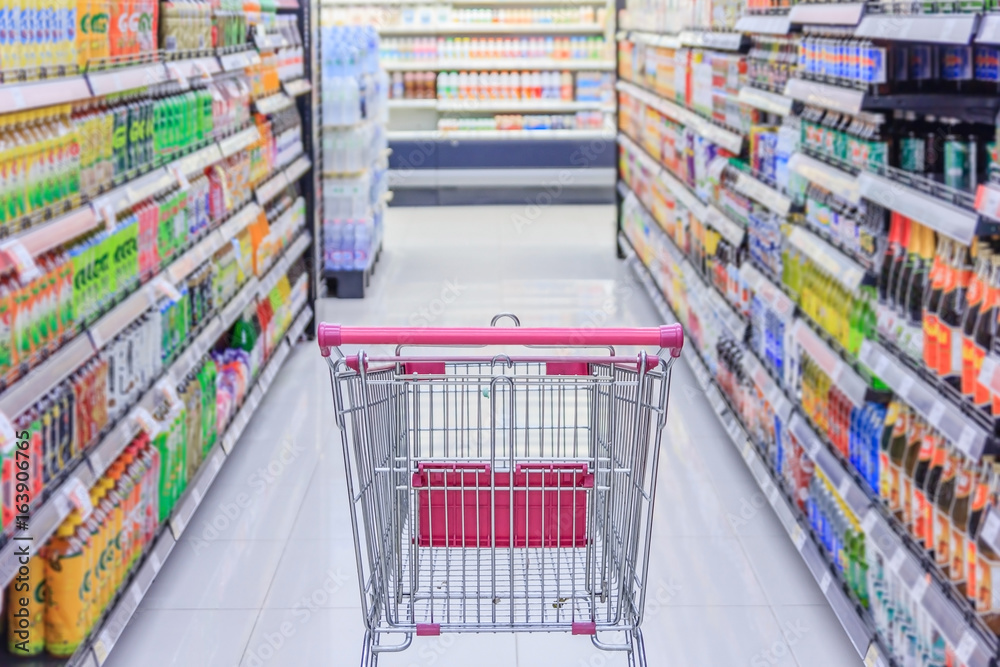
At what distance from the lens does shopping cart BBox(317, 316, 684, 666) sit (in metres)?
2.43

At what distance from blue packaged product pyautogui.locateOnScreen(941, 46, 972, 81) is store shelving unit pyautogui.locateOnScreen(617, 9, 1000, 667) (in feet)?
0.22

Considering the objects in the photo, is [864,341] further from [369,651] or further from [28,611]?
[28,611]

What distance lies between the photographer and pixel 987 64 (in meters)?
3.12

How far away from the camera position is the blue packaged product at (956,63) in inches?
126

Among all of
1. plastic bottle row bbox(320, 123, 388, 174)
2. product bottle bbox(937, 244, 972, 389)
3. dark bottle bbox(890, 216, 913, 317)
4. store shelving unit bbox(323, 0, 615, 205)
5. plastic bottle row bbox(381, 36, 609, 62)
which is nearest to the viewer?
product bottle bbox(937, 244, 972, 389)

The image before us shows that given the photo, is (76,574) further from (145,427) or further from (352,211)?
(352,211)

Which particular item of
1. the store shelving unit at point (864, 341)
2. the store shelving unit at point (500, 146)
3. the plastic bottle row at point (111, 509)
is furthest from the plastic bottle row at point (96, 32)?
the store shelving unit at point (500, 146)

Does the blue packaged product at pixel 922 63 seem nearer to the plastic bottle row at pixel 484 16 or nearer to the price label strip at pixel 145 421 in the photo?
the price label strip at pixel 145 421

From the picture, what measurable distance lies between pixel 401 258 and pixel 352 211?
1.49 meters

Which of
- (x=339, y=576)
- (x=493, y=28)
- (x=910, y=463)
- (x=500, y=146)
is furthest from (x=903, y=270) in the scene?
(x=493, y=28)

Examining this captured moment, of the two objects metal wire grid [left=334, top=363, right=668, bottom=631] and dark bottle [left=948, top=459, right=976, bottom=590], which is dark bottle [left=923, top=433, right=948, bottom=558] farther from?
metal wire grid [left=334, top=363, right=668, bottom=631]

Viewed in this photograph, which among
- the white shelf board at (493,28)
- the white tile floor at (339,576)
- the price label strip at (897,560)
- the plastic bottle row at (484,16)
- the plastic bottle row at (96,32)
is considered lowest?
the white tile floor at (339,576)

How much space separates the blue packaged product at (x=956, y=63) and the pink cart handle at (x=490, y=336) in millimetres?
1339

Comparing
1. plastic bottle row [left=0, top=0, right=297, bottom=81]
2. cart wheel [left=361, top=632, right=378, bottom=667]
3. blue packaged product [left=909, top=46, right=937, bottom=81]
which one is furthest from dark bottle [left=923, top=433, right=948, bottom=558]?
plastic bottle row [left=0, top=0, right=297, bottom=81]
